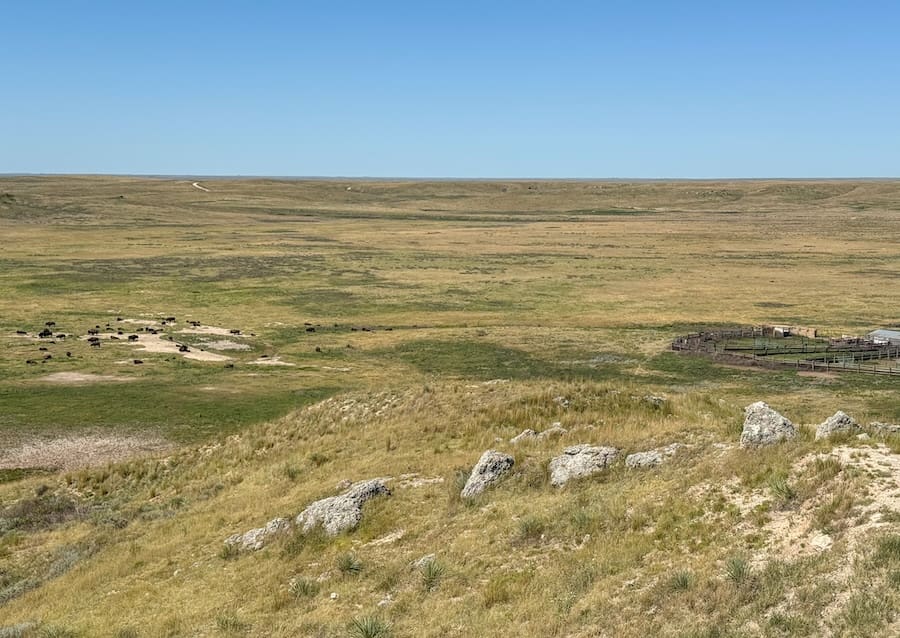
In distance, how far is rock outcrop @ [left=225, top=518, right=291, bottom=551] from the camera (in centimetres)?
2048

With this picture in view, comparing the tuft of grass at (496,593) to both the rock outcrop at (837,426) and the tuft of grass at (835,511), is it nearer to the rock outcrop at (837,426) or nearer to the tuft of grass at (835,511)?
the tuft of grass at (835,511)

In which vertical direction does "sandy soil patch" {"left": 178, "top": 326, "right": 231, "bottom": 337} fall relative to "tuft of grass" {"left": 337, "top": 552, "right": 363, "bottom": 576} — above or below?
below

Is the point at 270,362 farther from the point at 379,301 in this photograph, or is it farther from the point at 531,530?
the point at 531,530

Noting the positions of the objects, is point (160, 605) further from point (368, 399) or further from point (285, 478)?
point (368, 399)

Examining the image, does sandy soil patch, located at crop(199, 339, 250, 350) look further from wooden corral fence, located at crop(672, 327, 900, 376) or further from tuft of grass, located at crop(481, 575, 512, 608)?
tuft of grass, located at crop(481, 575, 512, 608)

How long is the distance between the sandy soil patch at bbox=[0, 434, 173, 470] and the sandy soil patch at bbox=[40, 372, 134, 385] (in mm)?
12229

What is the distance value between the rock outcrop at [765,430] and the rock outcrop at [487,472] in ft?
20.8

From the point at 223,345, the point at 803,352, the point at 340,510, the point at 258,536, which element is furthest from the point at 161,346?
the point at 803,352

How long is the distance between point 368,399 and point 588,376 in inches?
781

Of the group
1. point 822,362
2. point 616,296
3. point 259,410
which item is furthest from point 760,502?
point 616,296

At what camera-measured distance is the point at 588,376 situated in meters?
49.5

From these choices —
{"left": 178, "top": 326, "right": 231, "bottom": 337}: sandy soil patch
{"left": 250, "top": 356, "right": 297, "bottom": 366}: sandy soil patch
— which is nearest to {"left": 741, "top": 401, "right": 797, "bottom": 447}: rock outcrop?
{"left": 250, "top": 356, "right": 297, "bottom": 366}: sandy soil patch

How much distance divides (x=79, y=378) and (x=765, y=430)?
44.8 metres

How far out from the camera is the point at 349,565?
1775 cm
